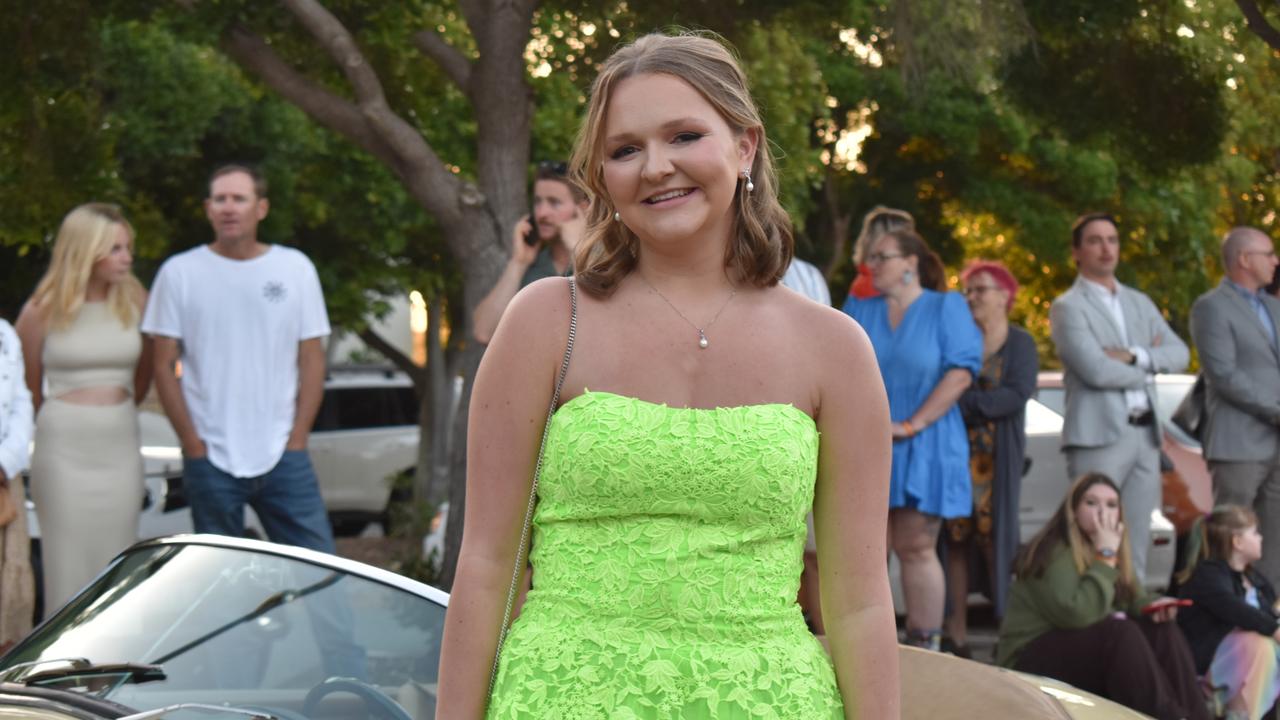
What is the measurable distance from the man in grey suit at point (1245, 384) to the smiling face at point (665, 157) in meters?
6.45

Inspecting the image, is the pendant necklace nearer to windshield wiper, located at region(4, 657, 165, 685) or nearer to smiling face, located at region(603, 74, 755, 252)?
smiling face, located at region(603, 74, 755, 252)

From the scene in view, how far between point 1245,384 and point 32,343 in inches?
228

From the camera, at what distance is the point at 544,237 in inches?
234

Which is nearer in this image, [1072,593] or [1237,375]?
[1072,593]

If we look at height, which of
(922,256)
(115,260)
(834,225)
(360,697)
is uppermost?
(834,225)

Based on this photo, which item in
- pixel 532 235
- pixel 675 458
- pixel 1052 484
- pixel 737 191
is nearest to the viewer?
pixel 675 458

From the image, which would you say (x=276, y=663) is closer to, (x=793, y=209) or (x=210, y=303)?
(x=210, y=303)

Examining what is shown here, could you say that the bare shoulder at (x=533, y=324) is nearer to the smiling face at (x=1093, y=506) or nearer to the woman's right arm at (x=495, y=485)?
the woman's right arm at (x=495, y=485)

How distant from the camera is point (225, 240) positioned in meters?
6.39

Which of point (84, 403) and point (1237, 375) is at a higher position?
point (1237, 375)

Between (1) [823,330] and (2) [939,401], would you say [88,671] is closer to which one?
(1) [823,330]

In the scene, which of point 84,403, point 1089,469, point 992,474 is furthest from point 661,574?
point 1089,469

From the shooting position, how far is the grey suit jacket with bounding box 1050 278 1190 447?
7.80 meters

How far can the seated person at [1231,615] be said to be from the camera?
6.33 metres
